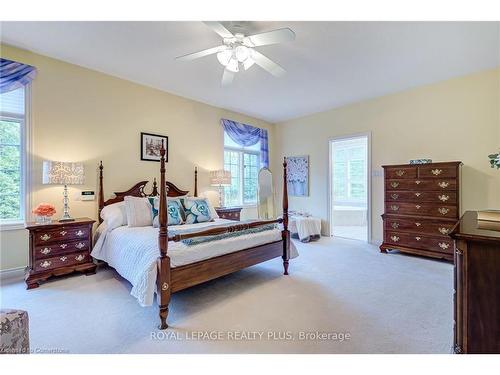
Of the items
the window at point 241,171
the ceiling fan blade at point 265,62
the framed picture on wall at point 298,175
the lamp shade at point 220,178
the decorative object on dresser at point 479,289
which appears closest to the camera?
the decorative object on dresser at point 479,289

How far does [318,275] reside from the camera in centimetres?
323

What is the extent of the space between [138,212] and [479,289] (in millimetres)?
3410

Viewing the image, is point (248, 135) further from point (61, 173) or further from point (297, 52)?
point (61, 173)

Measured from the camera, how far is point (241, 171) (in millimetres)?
5848

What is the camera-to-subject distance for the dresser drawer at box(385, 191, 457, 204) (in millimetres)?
3592

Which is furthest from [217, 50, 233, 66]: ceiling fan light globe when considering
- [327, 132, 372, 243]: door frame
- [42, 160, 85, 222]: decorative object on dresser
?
[327, 132, 372, 243]: door frame

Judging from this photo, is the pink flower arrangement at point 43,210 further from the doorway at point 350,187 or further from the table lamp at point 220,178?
the doorway at point 350,187

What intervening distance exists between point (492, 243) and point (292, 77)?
322 centimetres

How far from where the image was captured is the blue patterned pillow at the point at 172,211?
3.45m

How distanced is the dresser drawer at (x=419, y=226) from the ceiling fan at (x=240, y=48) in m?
3.04

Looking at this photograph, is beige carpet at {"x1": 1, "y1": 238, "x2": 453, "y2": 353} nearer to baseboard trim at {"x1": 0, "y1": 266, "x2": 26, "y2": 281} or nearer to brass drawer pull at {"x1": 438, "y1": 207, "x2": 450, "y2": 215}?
baseboard trim at {"x1": 0, "y1": 266, "x2": 26, "y2": 281}

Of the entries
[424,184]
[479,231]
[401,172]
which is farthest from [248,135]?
[479,231]

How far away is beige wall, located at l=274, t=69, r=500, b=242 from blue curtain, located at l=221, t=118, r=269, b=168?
1137 millimetres

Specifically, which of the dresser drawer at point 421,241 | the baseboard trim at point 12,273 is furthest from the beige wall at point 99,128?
the dresser drawer at point 421,241
